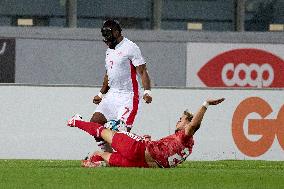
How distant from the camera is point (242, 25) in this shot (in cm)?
2903

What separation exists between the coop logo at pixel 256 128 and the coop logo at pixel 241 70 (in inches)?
242

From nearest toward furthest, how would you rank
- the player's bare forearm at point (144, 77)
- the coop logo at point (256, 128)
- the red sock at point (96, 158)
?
1. the red sock at point (96, 158)
2. the player's bare forearm at point (144, 77)
3. the coop logo at point (256, 128)

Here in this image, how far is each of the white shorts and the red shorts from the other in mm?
1247

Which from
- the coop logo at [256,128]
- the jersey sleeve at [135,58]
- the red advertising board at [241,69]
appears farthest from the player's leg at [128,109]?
the red advertising board at [241,69]

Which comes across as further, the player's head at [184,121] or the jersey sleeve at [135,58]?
the jersey sleeve at [135,58]

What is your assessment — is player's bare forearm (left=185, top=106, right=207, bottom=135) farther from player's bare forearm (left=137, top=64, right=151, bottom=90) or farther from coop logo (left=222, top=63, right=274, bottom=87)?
coop logo (left=222, top=63, right=274, bottom=87)

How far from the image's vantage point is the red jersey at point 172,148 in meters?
15.0

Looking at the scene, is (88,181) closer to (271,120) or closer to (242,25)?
(271,120)

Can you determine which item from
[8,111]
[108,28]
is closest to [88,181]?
[108,28]

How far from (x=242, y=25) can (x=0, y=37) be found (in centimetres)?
574

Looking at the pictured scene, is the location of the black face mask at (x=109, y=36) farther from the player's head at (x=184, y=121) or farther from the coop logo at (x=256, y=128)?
the coop logo at (x=256, y=128)

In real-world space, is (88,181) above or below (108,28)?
below

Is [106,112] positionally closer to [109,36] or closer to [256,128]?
[109,36]

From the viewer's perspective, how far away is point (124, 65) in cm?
1661
